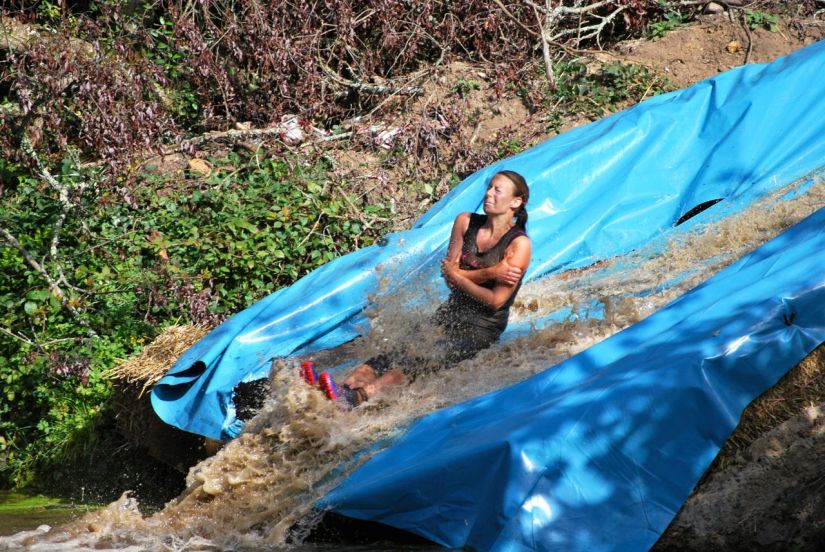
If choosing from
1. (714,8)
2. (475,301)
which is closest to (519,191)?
(475,301)

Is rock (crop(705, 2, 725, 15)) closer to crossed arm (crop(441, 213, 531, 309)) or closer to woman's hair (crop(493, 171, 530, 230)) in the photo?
woman's hair (crop(493, 171, 530, 230))

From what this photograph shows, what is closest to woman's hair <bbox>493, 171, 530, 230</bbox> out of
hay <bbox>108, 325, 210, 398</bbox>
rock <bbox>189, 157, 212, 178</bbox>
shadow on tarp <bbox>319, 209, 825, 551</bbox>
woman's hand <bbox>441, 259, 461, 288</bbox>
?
woman's hand <bbox>441, 259, 461, 288</bbox>

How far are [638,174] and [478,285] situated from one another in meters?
1.94

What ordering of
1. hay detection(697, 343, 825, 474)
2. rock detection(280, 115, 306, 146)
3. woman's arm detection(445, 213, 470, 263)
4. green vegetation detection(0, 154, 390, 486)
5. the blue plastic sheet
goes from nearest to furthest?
hay detection(697, 343, 825, 474)
woman's arm detection(445, 213, 470, 263)
the blue plastic sheet
green vegetation detection(0, 154, 390, 486)
rock detection(280, 115, 306, 146)

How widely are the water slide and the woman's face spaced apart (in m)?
0.68

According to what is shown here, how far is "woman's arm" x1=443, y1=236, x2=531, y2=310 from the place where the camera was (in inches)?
211

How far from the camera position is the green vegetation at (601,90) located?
8.65 metres

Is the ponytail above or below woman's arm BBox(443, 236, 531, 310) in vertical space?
above

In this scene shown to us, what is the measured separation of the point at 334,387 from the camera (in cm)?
500

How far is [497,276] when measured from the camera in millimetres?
5375

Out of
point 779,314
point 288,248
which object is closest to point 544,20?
point 288,248

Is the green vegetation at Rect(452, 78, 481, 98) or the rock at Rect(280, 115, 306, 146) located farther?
the green vegetation at Rect(452, 78, 481, 98)

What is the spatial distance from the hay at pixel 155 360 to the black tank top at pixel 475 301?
1.55 metres

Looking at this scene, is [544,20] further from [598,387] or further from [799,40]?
[598,387]
